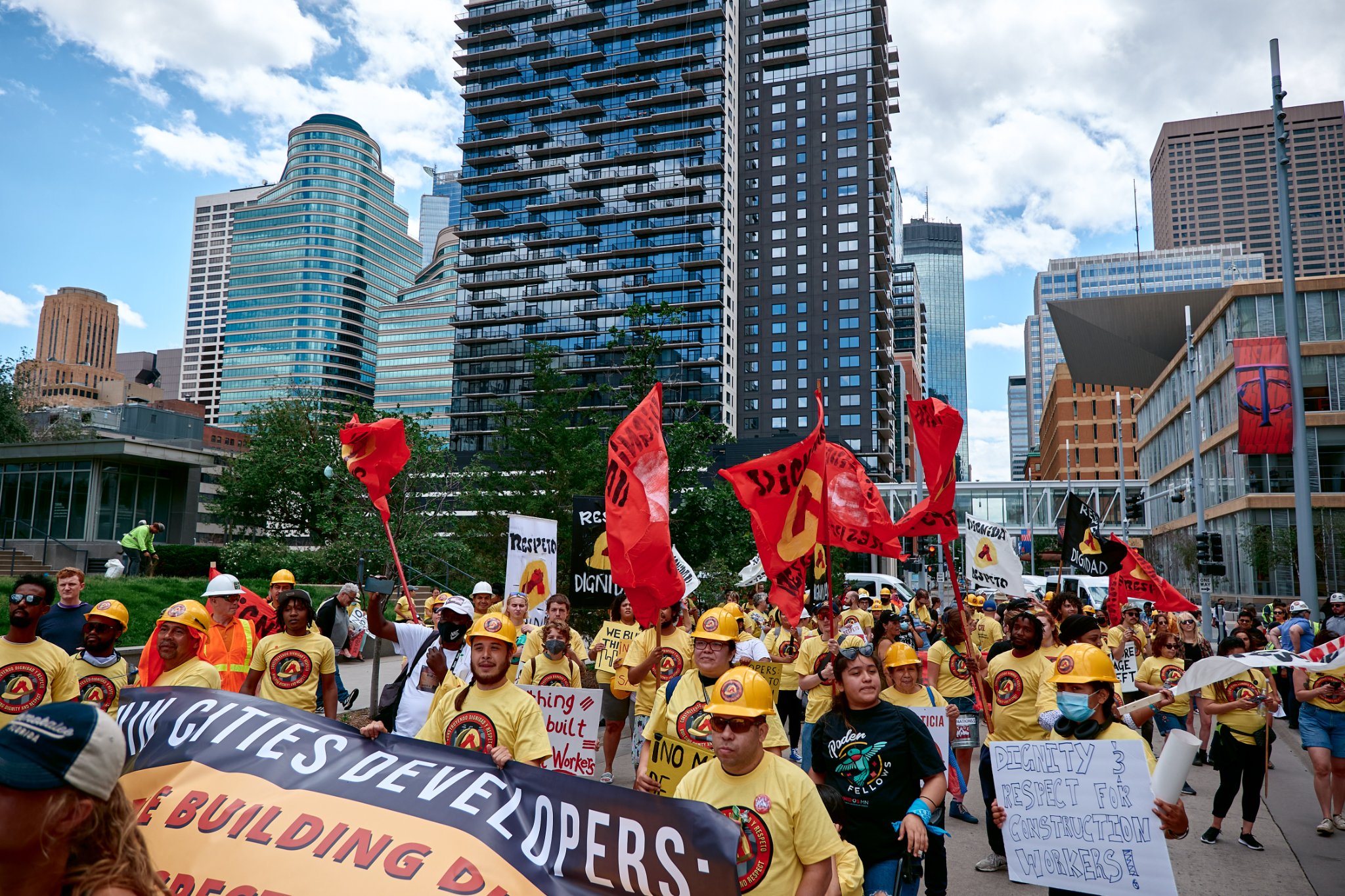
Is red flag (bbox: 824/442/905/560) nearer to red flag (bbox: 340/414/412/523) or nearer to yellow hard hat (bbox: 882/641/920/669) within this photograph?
yellow hard hat (bbox: 882/641/920/669)

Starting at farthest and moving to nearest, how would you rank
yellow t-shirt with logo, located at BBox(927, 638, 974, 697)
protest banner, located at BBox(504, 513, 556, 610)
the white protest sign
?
protest banner, located at BBox(504, 513, 556, 610), yellow t-shirt with logo, located at BBox(927, 638, 974, 697), the white protest sign

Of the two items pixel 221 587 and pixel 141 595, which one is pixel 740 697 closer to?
pixel 221 587

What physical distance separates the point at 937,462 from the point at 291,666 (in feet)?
19.4

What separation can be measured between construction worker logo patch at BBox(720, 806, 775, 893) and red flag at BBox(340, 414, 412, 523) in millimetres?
5739

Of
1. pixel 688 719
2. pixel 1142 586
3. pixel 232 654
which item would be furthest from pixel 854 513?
pixel 232 654

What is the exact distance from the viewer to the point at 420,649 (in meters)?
6.47

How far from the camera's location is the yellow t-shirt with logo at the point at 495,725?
185 inches

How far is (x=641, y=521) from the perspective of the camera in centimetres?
700

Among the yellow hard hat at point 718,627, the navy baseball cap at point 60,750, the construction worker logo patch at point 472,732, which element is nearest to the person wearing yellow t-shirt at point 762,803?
the construction worker logo patch at point 472,732

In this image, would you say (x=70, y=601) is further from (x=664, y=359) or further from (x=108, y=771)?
(x=664, y=359)

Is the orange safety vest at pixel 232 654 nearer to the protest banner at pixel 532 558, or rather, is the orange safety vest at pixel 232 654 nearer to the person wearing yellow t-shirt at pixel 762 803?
the protest banner at pixel 532 558

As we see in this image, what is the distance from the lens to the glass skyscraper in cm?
16688

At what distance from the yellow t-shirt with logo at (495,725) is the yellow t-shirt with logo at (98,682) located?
2.56 meters

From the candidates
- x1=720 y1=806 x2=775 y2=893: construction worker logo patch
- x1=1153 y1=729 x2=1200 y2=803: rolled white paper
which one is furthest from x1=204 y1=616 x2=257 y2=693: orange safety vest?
x1=1153 y1=729 x2=1200 y2=803: rolled white paper
